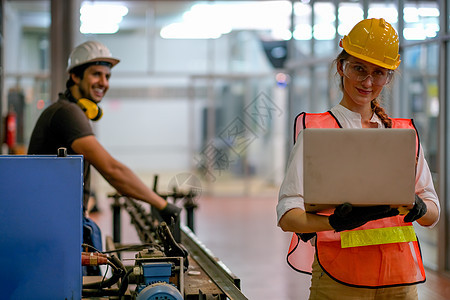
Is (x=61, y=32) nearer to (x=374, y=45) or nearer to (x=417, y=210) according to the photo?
(x=374, y=45)

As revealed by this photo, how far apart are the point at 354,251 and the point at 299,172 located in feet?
0.98

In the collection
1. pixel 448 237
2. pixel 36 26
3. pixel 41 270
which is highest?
pixel 36 26

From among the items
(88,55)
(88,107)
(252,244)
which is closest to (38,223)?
(88,107)

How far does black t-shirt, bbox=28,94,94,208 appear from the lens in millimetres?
2666

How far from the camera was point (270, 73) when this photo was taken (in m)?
12.0

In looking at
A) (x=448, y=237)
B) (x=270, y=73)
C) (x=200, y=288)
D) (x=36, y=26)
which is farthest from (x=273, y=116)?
(x=200, y=288)

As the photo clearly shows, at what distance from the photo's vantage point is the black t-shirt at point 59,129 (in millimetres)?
2666

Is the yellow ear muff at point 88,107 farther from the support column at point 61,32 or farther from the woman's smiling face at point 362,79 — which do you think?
the support column at point 61,32

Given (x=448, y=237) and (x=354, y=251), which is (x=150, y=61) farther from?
(x=354, y=251)

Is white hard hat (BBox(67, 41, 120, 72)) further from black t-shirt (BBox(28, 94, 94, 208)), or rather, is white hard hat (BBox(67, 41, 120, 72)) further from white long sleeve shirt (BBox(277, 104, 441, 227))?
white long sleeve shirt (BBox(277, 104, 441, 227))

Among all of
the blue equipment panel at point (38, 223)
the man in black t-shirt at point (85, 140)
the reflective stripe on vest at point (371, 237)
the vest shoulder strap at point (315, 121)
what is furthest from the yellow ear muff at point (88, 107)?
the reflective stripe on vest at point (371, 237)

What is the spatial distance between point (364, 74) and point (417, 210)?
0.44 m

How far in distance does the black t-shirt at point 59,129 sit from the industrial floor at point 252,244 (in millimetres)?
1971

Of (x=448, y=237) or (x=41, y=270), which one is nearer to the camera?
(x=41, y=270)
